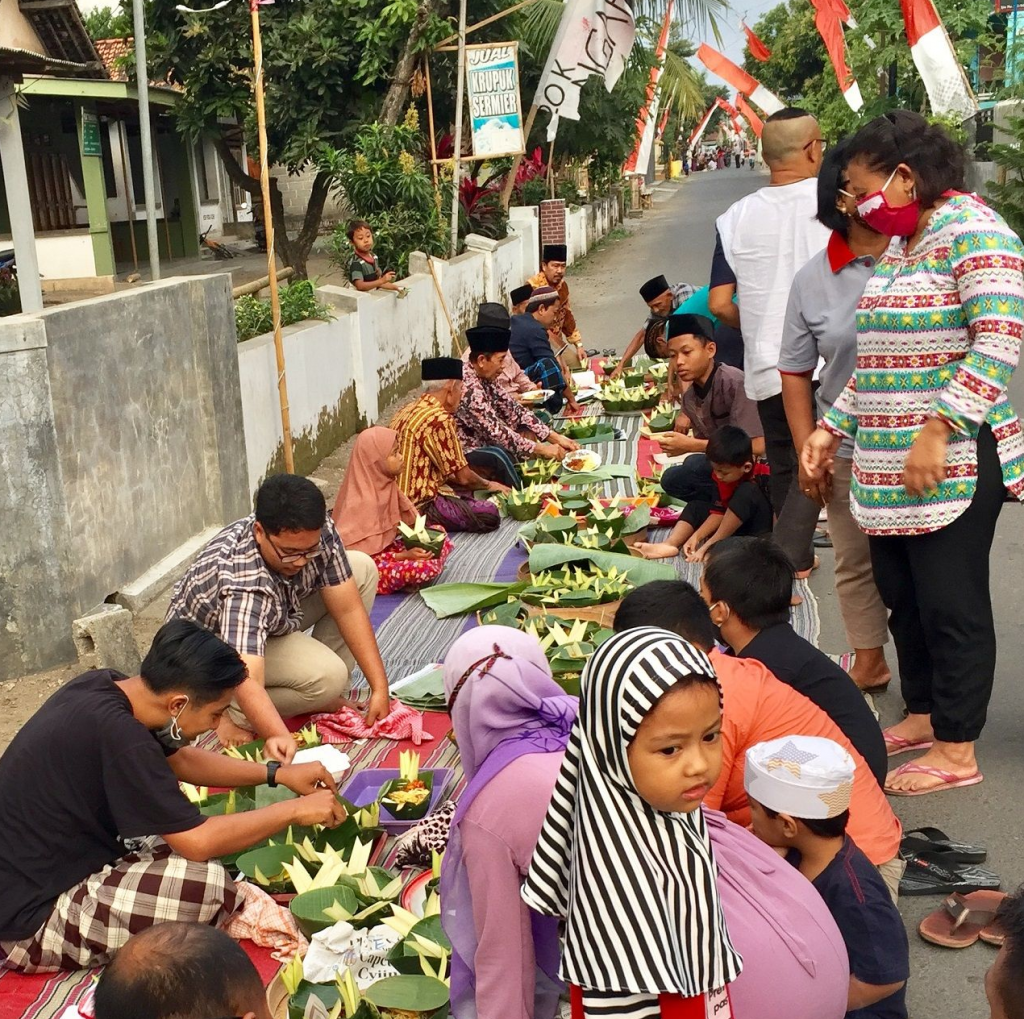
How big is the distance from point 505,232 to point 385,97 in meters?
3.33

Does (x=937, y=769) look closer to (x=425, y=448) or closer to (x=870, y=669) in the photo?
(x=870, y=669)

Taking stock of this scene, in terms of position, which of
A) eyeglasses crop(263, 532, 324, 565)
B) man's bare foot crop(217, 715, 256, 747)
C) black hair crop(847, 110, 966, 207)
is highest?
black hair crop(847, 110, 966, 207)

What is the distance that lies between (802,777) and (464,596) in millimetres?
3295

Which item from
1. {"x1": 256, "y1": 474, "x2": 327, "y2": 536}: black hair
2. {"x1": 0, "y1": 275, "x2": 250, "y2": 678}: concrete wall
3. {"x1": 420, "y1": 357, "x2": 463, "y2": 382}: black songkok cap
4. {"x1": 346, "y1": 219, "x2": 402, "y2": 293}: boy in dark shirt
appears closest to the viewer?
{"x1": 256, "y1": 474, "x2": 327, "y2": 536}: black hair

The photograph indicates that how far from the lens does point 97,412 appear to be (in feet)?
17.2

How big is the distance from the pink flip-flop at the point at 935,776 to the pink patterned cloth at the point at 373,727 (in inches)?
61.7

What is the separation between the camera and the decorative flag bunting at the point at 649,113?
21953 mm

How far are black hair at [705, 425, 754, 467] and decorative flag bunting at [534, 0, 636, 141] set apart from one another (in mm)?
Result: 9647

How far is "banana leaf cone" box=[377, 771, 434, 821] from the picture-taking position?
12.1 feet

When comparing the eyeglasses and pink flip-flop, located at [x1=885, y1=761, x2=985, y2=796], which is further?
the eyeglasses

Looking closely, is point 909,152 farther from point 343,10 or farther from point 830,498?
point 343,10

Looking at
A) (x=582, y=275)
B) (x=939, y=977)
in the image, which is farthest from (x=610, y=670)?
(x=582, y=275)

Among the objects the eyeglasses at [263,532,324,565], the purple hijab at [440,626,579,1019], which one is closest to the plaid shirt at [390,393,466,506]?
the eyeglasses at [263,532,324,565]

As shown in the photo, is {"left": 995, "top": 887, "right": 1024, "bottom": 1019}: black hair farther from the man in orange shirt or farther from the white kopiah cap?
the man in orange shirt
